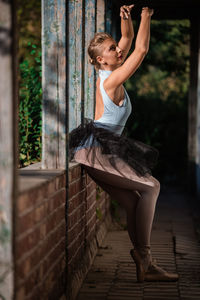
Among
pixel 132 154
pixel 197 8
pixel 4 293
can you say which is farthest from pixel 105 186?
pixel 197 8

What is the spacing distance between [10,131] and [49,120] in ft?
3.97

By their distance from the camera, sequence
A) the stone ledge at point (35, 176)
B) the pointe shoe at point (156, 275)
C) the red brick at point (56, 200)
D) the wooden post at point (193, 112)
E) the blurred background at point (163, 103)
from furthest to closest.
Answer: the blurred background at point (163, 103), the wooden post at point (193, 112), the pointe shoe at point (156, 275), the red brick at point (56, 200), the stone ledge at point (35, 176)

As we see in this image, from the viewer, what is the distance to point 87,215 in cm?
448

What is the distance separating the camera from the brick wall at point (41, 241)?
231 centimetres

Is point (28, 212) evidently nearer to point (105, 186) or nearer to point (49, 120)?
point (49, 120)

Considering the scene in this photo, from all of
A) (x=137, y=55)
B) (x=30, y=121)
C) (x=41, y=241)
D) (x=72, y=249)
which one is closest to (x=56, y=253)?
(x=41, y=241)

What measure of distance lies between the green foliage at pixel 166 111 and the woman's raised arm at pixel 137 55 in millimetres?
6310

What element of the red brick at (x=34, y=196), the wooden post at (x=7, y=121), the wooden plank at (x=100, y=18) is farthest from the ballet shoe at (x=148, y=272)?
the wooden plank at (x=100, y=18)

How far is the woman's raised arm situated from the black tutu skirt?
1.25 feet

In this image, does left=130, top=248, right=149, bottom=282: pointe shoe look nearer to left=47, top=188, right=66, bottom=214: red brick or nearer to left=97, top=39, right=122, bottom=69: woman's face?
left=47, top=188, right=66, bottom=214: red brick

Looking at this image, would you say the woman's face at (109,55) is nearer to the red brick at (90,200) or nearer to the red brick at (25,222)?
the red brick at (90,200)

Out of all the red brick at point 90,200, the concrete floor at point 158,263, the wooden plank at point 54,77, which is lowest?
the concrete floor at point 158,263

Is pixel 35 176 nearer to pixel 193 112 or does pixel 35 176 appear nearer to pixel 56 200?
pixel 56 200

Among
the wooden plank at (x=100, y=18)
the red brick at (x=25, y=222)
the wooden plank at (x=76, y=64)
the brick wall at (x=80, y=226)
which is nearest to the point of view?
the red brick at (x=25, y=222)
